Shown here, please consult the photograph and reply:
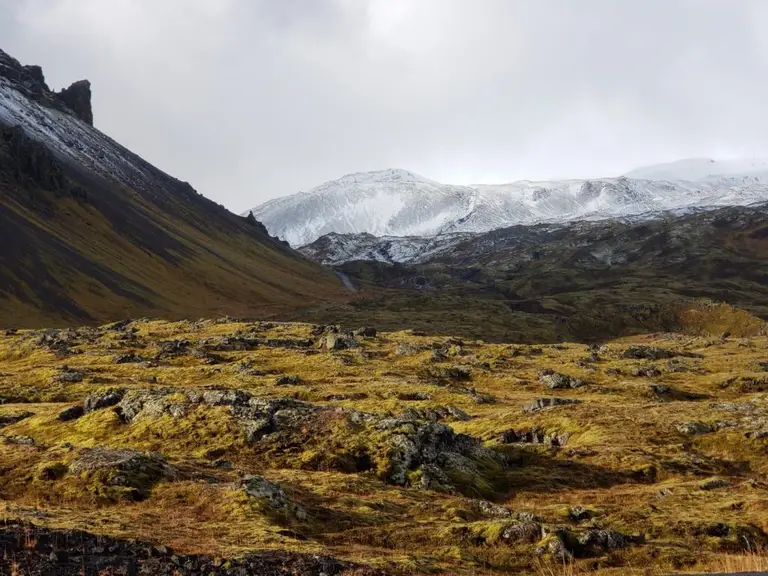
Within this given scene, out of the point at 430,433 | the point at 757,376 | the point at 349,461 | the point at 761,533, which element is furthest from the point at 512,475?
the point at 757,376

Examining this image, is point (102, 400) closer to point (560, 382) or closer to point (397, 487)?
point (397, 487)

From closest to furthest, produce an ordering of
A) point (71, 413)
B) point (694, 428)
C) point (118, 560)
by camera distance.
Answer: point (118, 560) < point (71, 413) < point (694, 428)

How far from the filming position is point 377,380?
68938mm

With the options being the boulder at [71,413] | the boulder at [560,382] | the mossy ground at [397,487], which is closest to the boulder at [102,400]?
the boulder at [71,413]

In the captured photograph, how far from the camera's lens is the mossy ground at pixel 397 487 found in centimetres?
1995

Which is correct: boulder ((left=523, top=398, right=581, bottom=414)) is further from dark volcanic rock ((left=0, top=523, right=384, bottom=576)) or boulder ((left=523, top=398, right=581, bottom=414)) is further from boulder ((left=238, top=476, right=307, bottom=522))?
dark volcanic rock ((left=0, top=523, right=384, bottom=576))

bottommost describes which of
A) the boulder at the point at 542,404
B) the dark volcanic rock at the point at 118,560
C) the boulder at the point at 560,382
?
the boulder at the point at 560,382

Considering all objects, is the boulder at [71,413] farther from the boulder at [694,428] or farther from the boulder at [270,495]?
the boulder at [694,428]

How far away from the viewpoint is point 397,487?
28.6 m

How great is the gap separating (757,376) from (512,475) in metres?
52.8

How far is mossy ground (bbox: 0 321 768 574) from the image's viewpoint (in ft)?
65.5

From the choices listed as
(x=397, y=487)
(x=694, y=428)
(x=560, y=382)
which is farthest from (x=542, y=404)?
(x=397, y=487)

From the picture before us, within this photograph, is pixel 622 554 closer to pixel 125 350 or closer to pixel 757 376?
pixel 757 376

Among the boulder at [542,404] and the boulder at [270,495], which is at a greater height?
the boulder at [270,495]
